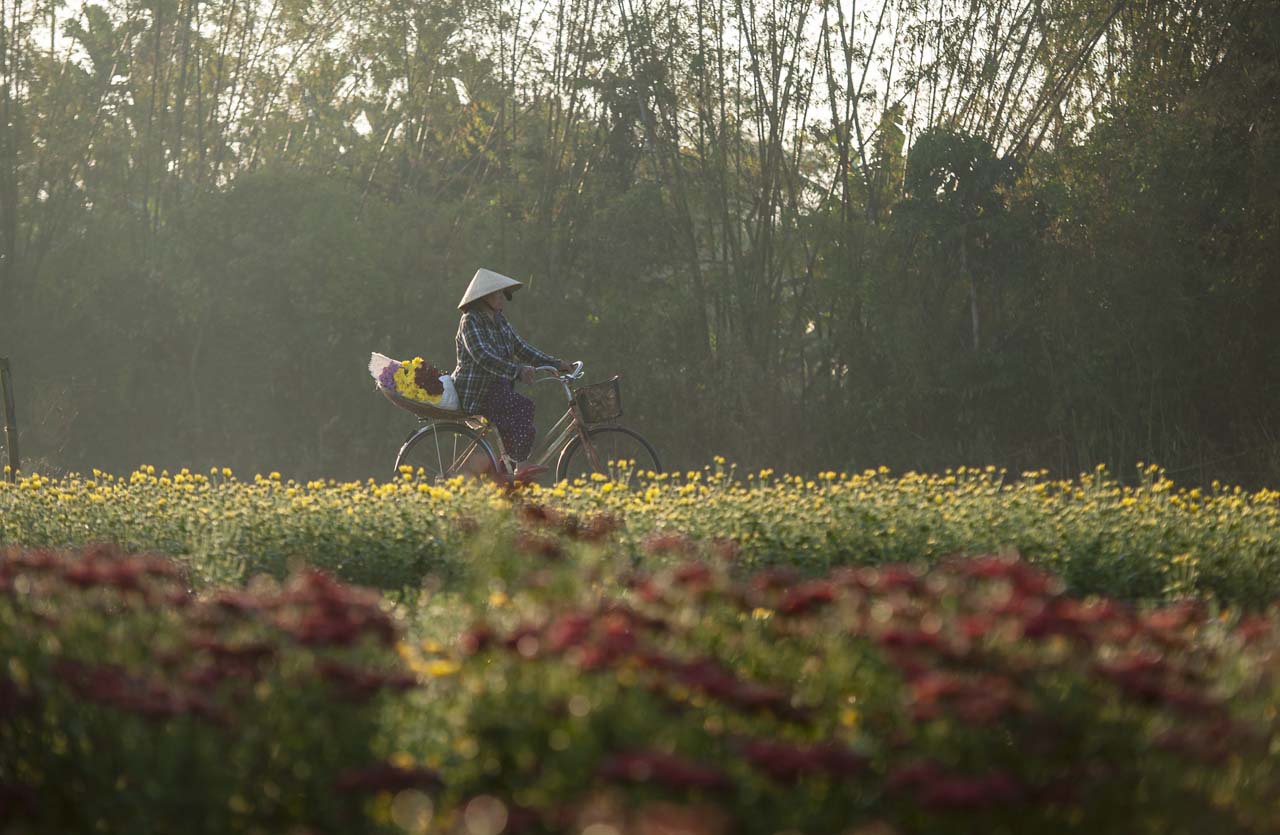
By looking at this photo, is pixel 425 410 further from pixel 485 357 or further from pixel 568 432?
pixel 568 432

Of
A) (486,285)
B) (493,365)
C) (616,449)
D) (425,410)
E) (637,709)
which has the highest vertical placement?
(486,285)

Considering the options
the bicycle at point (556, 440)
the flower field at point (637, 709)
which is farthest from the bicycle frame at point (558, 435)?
the flower field at point (637, 709)

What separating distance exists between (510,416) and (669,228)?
6.58 m

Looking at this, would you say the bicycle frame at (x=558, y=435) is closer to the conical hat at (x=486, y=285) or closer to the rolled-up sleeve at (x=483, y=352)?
the rolled-up sleeve at (x=483, y=352)

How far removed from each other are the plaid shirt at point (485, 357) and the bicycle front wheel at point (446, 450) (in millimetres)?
228

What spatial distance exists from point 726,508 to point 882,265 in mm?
8069

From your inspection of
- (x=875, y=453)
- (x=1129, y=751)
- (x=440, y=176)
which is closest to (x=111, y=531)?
(x=1129, y=751)

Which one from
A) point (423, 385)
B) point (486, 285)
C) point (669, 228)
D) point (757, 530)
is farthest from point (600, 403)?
point (669, 228)

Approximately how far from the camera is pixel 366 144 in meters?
18.0

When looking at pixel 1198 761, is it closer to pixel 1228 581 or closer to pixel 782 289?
pixel 1228 581

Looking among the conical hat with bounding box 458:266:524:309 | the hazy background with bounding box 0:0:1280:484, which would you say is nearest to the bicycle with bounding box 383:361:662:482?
the conical hat with bounding box 458:266:524:309

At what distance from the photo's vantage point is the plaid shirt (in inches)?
373

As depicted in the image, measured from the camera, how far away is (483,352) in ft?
31.1

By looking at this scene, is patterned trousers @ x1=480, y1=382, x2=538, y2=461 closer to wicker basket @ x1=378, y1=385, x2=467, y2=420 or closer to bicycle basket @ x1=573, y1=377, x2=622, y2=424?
wicker basket @ x1=378, y1=385, x2=467, y2=420
